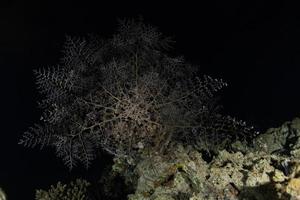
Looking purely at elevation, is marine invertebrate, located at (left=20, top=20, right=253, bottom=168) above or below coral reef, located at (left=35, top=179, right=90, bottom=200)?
above

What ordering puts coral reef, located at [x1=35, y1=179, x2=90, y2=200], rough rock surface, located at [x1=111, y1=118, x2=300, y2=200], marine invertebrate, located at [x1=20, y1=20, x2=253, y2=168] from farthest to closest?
coral reef, located at [x1=35, y1=179, x2=90, y2=200]
marine invertebrate, located at [x1=20, y1=20, x2=253, y2=168]
rough rock surface, located at [x1=111, y1=118, x2=300, y2=200]

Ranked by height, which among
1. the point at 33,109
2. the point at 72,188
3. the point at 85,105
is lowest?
the point at 72,188

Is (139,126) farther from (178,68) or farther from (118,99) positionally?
(178,68)

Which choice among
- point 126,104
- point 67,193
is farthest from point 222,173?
point 67,193

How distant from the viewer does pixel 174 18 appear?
17.5ft

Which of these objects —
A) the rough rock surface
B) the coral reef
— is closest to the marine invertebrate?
the rough rock surface

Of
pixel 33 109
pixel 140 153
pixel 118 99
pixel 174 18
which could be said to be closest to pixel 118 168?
pixel 140 153

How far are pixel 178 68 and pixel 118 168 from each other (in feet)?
4.43

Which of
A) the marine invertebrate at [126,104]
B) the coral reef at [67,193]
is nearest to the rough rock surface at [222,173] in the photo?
the marine invertebrate at [126,104]

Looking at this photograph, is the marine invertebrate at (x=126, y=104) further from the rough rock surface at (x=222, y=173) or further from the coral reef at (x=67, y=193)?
the coral reef at (x=67, y=193)

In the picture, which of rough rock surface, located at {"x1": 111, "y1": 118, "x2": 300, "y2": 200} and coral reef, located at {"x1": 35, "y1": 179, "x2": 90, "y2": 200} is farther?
coral reef, located at {"x1": 35, "y1": 179, "x2": 90, "y2": 200}

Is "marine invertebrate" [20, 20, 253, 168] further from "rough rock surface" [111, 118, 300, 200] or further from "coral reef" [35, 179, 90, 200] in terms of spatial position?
"coral reef" [35, 179, 90, 200]

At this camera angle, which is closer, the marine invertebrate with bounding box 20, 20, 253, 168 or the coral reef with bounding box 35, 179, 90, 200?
the marine invertebrate with bounding box 20, 20, 253, 168

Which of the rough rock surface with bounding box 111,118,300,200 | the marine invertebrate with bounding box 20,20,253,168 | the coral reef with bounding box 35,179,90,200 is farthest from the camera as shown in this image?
the coral reef with bounding box 35,179,90,200
